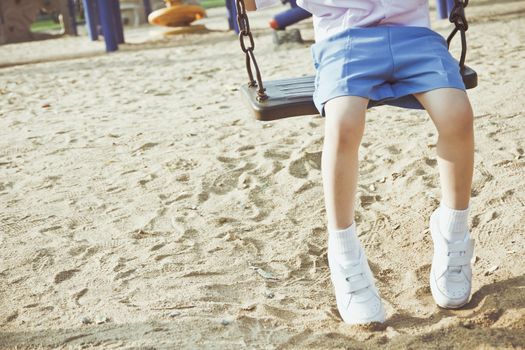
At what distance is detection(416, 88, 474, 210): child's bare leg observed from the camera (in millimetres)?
1598

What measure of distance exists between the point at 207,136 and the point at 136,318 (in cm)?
193

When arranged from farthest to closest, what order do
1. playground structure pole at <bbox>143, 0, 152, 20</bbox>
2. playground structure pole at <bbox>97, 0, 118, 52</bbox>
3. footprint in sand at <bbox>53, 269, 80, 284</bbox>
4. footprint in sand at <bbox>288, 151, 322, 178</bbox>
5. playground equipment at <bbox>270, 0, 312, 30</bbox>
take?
playground structure pole at <bbox>143, 0, 152, 20</bbox> → playground structure pole at <bbox>97, 0, 118, 52</bbox> → playground equipment at <bbox>270, 0, 312, 30</bbox> → footprint in sand at <bbox>288, 151, 322, 178</bbox> → footprint in sand at <bbox>53, 269, 80, 284</bbox>

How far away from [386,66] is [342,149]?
0.71 ft

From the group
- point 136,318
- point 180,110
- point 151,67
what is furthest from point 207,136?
point 151,67

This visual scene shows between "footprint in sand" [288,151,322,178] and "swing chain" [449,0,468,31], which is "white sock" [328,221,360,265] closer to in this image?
"swing chain" [449,0,468,31]

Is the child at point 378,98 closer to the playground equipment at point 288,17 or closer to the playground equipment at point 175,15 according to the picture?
the playground equipment at point 288,17

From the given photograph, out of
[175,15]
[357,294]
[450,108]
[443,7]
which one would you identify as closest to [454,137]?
[450,108]

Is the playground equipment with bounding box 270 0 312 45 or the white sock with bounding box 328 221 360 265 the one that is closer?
the white sock with bounding box 328 221 360 265

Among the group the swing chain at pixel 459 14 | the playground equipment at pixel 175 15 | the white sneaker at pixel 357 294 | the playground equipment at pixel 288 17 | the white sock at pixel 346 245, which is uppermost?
the swing chain at pixel 459 14

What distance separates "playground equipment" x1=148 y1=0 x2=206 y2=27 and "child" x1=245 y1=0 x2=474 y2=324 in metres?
8.11

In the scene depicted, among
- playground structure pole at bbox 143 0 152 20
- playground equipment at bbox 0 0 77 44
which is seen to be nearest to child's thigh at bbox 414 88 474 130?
playground equipment at bbox 0 0 77 44

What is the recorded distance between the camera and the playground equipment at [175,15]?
379 inches

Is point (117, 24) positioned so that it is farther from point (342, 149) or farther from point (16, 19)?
point (342, 149)

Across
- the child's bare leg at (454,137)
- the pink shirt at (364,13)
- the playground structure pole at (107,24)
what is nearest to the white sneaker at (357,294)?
the child's bare leg at (454,137)
